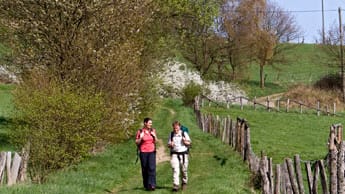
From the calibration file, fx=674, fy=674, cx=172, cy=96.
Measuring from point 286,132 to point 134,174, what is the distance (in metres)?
18.3

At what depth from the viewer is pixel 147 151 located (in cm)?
1688

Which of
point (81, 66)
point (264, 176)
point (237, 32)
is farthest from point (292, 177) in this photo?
point (237, 32)

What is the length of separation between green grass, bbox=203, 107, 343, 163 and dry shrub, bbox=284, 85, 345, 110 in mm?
11105

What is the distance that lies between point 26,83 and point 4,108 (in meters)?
19.4

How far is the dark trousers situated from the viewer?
54.7ft

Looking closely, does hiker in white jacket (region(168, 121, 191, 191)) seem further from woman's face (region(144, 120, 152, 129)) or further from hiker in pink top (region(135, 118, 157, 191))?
woman's face (region(144, 120, 152, 129))

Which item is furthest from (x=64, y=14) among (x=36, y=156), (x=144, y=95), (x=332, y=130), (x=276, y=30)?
(x=276, y=30)

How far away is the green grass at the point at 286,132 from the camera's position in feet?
90.2

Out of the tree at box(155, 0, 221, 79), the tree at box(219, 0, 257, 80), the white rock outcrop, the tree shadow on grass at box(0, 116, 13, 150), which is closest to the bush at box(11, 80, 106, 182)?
the tree shadow on grass at box(0, 116, 13, 150)

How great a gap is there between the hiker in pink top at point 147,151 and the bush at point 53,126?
3368 mm

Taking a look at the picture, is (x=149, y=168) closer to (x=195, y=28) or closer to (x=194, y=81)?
(x=194, y=81)

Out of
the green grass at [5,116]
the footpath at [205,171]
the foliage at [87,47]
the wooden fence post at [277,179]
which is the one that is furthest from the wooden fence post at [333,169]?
the green grass at [5,116]

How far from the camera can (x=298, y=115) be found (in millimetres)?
46375

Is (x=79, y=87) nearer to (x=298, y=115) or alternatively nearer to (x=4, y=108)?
(x=4, y=108)
